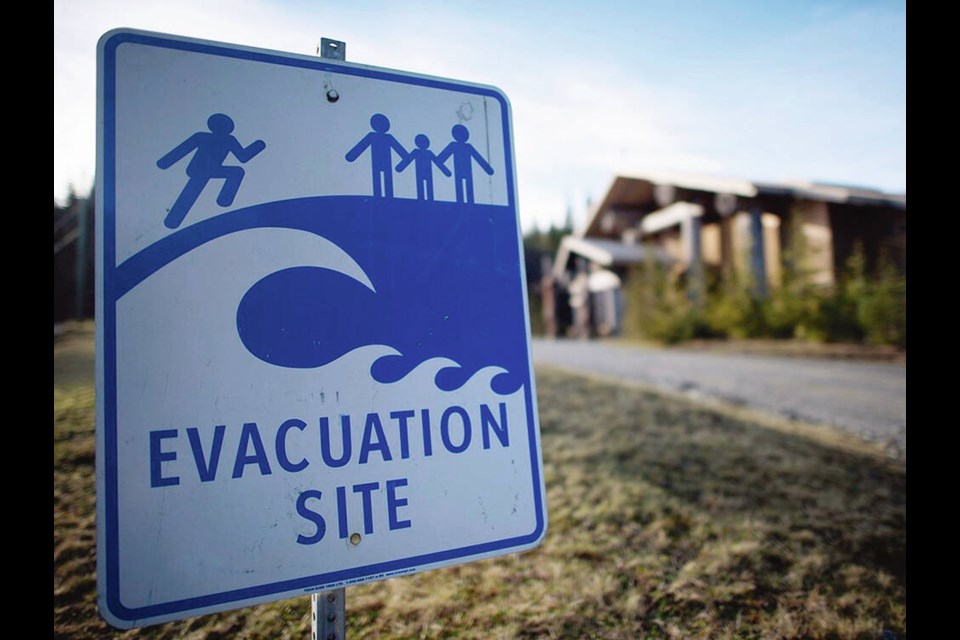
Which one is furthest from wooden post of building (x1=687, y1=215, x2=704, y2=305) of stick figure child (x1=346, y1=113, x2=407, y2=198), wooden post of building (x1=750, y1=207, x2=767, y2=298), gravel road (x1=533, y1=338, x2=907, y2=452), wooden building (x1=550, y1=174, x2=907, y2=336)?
stick figure child (x1=346, y1=113, x2=407, y2=198)

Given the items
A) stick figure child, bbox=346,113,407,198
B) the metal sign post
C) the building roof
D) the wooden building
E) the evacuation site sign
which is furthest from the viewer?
the wooden building

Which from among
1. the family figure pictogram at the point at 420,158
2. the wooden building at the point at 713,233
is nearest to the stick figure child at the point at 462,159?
the family figure pictogram at the point at 420,158

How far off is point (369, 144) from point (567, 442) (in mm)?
2922

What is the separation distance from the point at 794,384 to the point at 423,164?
22.6 feet

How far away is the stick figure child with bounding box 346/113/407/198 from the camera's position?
48.1 inches

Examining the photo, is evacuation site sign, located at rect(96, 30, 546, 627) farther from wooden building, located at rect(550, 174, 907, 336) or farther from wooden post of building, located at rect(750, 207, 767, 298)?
wooden post of building, located at rect(750, 207, 767, 298)

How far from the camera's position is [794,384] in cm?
656

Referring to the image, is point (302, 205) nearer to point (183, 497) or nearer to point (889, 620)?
point (183, 497)

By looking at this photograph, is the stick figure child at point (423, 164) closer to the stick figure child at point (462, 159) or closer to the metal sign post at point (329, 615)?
the stick figure child at point (462, 159)

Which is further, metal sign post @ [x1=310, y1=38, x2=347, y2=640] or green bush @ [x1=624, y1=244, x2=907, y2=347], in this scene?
green bush @ [x1=624, y1=244, x2=907, y2=347]

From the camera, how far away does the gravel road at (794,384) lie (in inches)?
186

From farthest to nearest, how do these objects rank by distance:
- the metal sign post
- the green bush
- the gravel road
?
1. the green bush
2. the gravel road
3. the metal sign post

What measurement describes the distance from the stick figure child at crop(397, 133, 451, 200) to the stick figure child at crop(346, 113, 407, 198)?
23 millimetres

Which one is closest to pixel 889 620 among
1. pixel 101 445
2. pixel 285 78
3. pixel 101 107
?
pixel 101 445
